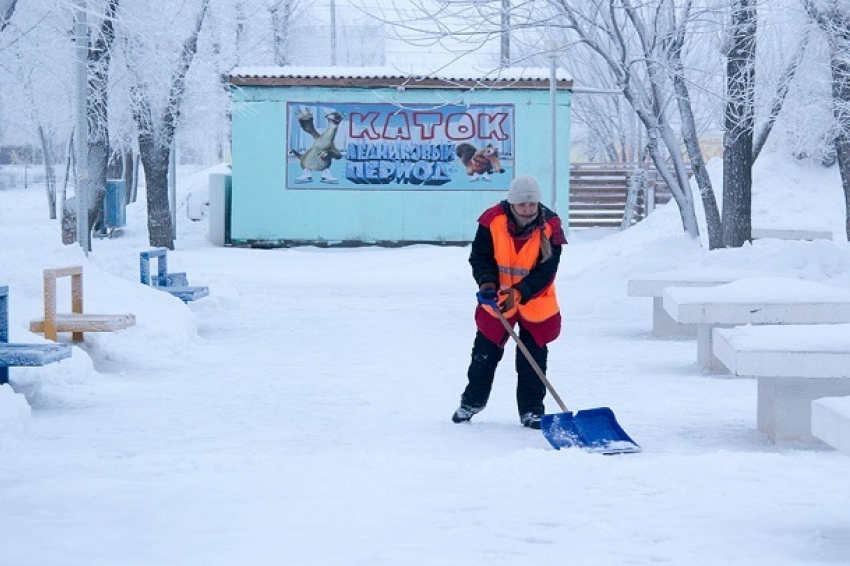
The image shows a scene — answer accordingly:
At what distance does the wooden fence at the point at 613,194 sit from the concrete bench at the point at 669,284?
74.0 feet

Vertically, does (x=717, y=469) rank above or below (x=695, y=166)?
below

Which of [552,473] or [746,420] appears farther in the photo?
[746,420]

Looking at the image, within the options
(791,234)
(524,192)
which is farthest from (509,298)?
(791,234)

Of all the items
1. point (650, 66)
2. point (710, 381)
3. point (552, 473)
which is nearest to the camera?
point (552, 473)

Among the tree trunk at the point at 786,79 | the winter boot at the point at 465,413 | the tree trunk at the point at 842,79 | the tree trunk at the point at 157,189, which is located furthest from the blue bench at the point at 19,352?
the tree trunk at the point at 157,189

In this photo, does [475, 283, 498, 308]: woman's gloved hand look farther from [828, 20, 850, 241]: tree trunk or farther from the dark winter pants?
[828, 20, 850, 241]: tree trunk

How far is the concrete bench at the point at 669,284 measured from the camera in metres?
13.4

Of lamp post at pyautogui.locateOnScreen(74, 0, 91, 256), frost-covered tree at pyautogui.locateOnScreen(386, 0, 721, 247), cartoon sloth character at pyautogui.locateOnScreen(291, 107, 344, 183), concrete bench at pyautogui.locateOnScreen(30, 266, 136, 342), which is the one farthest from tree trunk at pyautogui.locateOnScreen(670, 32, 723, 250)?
cartoon sloth character at pyautogui.locateOnScreen(291, 107, 344, 183)

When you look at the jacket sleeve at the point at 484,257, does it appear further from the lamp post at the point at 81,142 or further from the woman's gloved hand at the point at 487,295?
the lamp post at the point at 81,142

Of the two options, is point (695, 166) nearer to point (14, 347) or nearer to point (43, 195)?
point (14, 347)

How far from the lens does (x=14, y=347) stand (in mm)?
9070

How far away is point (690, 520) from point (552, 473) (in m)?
1.10

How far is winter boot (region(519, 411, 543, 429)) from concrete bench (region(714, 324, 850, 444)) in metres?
1.16

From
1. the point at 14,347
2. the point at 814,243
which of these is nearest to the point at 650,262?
the point at 814,243
